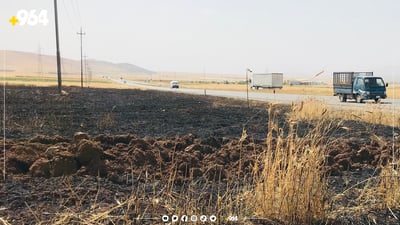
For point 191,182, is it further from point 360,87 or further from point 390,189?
point 360,87

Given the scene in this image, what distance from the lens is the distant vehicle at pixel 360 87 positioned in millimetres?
32000

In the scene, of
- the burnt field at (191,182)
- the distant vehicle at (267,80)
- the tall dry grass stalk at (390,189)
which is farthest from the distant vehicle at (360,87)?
the distant vehicle at (267,80)

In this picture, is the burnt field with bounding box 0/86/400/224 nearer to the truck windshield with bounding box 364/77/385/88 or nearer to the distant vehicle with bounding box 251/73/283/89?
the truck windshield with bounding box 364/77/385/88

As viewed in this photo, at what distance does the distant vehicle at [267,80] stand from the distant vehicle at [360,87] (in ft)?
125

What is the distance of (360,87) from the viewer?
3275 centimetres

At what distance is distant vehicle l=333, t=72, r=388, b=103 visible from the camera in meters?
32.0

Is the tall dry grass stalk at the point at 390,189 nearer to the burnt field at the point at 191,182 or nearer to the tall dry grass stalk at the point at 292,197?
the burnt field at the point at 191,182

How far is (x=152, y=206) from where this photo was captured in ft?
13.8

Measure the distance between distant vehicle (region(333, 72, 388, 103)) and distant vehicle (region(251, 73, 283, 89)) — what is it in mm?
38206

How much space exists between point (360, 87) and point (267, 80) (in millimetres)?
43582

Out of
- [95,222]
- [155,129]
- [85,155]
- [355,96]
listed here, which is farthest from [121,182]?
[355,96]

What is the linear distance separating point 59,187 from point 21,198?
1.59 ft

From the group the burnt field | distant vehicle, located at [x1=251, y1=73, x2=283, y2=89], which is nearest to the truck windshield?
the burnt field

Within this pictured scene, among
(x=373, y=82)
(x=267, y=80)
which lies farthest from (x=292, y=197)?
(x=267, y=80)
